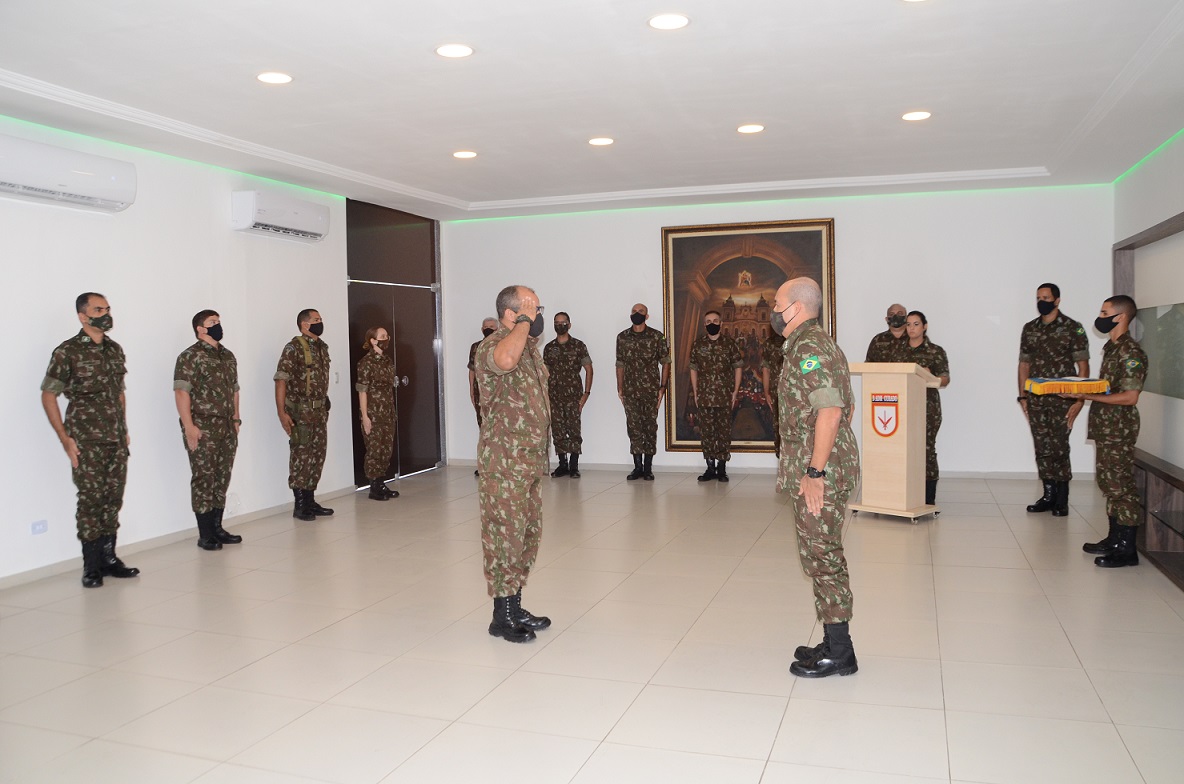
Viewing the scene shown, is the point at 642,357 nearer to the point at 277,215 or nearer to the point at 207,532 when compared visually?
the point at 277,215

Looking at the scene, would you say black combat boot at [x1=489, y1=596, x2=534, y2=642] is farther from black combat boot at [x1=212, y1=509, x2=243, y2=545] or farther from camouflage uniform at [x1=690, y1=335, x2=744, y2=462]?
camouflage uniform at [x1=690, y1=335, x2=744, y2=462]

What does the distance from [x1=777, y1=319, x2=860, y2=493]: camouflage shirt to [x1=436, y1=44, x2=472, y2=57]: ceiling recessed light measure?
2.24m

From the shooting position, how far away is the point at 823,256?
954 centimetres

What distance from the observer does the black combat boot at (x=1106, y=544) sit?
559 cm

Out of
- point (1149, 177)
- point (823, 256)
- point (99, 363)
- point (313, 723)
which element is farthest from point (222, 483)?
point (1149, 177)

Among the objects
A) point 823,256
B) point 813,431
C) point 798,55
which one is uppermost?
point 798,55

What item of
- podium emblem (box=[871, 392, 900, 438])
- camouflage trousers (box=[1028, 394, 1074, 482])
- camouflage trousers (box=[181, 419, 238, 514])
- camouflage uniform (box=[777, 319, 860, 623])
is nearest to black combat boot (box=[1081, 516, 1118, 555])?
camouflage trousers (box=[1028, 394, 1074, 482])

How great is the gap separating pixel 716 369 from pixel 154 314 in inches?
208

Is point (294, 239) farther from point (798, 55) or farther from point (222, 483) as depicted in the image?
point (798, 55)

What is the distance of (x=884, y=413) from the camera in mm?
7020

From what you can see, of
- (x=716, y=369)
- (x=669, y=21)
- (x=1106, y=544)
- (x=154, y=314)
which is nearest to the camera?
(x=669, y=21)

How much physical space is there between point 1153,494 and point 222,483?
6.64 metres

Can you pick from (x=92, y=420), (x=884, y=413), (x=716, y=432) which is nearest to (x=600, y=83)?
(x=884, y=413)

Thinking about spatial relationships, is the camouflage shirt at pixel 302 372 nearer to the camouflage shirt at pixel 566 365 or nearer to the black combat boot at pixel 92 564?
the black combat boot at pixel 92 564
